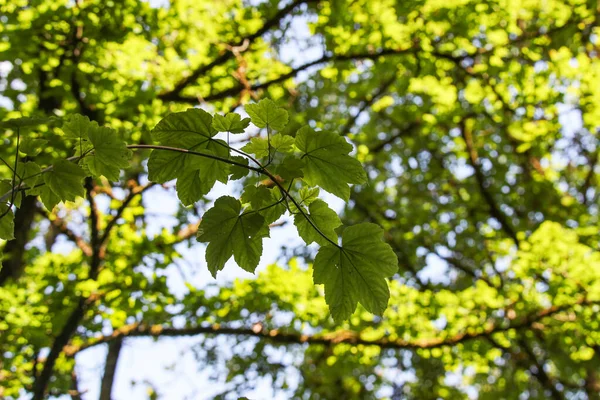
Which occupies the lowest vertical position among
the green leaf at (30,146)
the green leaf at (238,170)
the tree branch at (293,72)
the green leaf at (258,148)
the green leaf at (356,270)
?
the green leaf at (356,270)

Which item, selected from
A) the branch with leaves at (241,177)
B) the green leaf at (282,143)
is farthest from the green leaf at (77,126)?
the green leaf at (282,143)

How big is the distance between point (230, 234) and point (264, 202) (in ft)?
0.45

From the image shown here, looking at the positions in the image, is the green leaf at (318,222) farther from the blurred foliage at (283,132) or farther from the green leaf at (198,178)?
the blurred foliage at (283,132)

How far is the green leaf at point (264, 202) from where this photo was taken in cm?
134

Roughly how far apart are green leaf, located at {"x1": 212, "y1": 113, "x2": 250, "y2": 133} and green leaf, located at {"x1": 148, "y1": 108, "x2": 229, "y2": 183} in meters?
0.02

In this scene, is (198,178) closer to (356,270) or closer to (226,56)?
(356,270)

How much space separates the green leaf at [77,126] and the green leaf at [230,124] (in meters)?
0.31

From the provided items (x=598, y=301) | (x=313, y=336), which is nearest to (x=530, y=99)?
(x=598, y=301)

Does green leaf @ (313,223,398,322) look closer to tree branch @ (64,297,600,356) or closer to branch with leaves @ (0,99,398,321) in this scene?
branch with leaves @ (0,99,398,321)

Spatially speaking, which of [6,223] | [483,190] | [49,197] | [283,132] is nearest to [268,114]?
[49,197]

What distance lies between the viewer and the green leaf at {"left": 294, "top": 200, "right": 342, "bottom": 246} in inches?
54.7

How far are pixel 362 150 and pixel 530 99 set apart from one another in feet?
7.34

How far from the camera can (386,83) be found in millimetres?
7586

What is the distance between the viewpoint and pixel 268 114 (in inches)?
52.4
